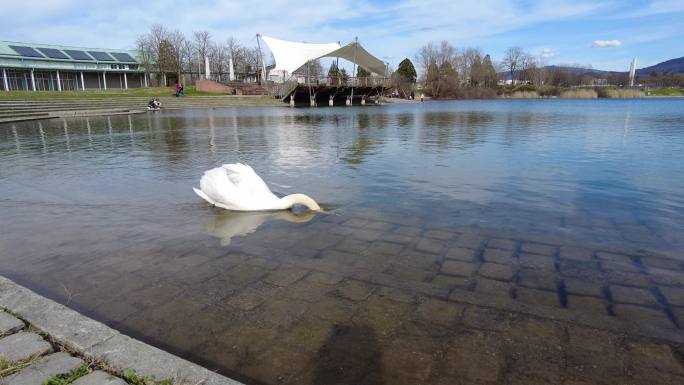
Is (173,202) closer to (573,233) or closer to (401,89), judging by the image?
(573,233)

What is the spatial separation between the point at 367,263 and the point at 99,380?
8.63ft

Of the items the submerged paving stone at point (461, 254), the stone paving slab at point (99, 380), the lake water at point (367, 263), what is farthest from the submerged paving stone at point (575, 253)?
the stone paving slab at point (99, 380)

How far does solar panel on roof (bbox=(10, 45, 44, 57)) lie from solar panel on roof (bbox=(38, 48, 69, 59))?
125cm

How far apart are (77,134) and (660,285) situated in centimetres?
2012

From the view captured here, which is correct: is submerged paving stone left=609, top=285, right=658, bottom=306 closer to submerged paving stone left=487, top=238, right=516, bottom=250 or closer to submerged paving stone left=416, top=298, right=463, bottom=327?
submerged paving stone left=487, top=238, right=516, bottom=250

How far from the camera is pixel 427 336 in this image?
10.2 ft

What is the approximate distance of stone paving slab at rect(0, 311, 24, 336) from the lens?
274 cm

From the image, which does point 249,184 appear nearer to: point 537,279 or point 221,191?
point 221,191

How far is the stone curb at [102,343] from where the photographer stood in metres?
2.36

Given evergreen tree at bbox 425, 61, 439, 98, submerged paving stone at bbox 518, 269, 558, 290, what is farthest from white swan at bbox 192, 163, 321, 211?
evergreen tree at bbox 425, 61, 439, 98

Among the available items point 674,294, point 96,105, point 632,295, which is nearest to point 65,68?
point 96,105

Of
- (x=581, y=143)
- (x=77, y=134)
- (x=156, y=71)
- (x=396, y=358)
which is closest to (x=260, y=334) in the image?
(x=396, y=358)

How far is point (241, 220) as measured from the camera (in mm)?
6023

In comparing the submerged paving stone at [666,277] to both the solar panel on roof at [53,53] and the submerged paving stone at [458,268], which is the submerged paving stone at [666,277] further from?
the solar panel on roof at [53,53]
